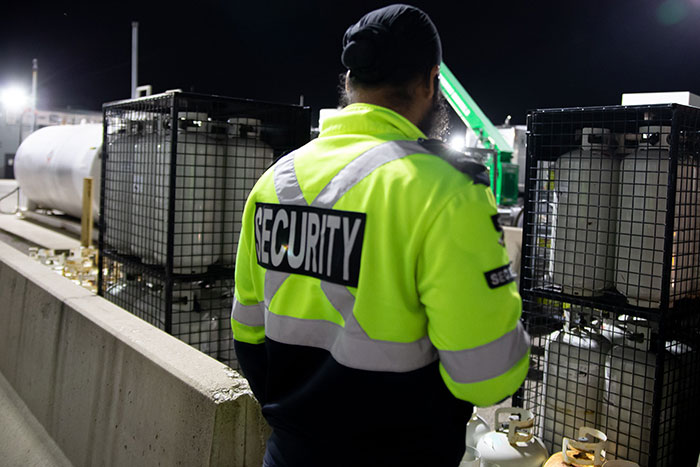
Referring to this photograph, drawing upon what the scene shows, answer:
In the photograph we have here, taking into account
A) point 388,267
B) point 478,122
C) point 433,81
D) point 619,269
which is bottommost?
point 619,269

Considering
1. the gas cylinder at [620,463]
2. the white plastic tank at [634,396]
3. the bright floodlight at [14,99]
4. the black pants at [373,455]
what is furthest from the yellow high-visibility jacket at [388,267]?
the bright floodlight at [14,99]

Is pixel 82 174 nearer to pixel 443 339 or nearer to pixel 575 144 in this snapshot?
pixel 575 144

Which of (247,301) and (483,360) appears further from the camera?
(247,301)

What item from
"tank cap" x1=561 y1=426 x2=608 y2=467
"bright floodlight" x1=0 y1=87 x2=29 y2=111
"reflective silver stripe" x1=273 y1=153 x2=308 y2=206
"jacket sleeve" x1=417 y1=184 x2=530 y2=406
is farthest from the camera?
"bright floodlight" x1=0 y1=87 x2=29 y2=111

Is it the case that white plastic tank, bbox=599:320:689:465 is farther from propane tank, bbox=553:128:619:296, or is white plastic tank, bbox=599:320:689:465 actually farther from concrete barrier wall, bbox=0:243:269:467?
concrete barrier wall, bbox=0:243:269:467

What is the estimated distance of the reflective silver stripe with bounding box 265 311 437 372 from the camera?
1718mm

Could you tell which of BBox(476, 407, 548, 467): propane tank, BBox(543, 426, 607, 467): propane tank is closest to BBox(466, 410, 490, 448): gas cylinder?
BBox(476, 407, 548, 467): propane tank

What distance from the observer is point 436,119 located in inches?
79.0

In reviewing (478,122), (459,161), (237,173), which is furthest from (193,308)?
(478,122)

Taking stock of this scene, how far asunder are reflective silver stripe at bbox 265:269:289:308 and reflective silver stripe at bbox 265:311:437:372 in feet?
0.50

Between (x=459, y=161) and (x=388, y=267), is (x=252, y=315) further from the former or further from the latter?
(x=459, y=161)

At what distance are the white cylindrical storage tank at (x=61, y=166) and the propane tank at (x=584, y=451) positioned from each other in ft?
32.1

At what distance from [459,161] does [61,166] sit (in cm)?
1174

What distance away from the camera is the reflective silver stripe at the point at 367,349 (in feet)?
5.64
